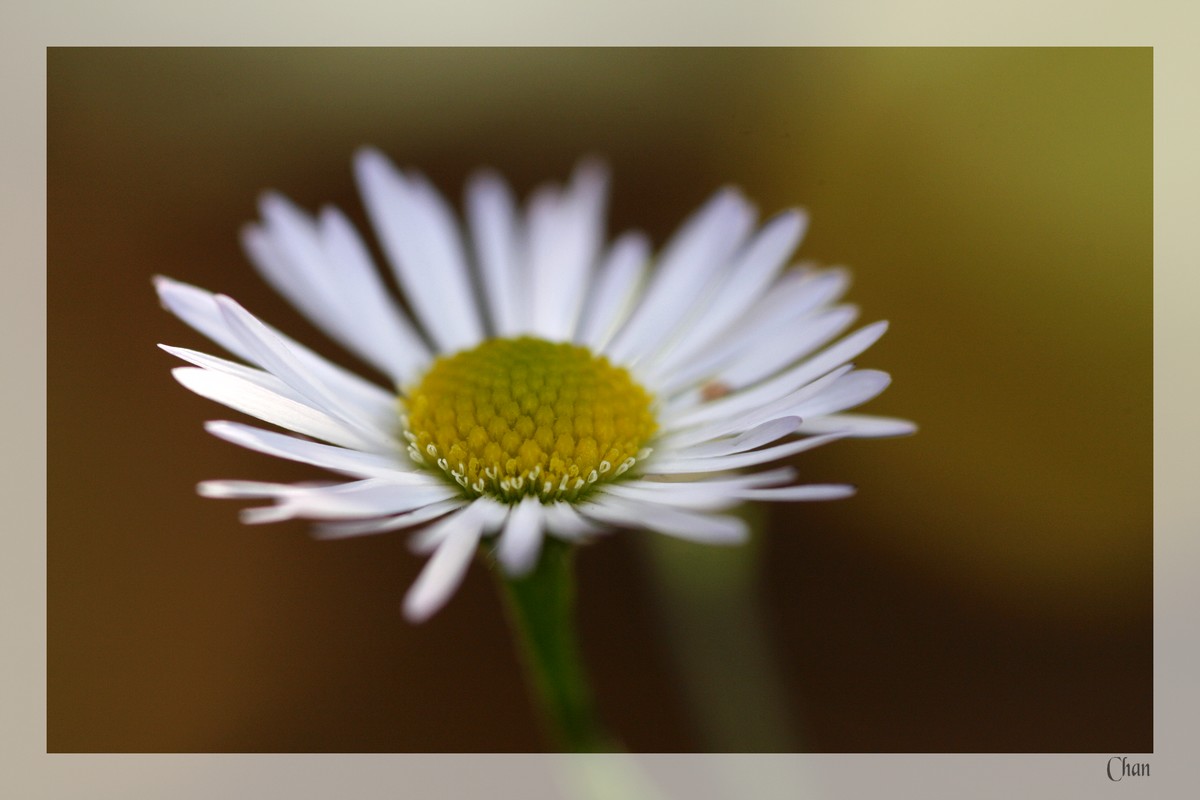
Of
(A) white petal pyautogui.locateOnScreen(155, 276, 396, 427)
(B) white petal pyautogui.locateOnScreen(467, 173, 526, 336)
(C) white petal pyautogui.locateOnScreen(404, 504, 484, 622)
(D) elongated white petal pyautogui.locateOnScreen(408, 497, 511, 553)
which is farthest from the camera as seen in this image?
(B) white petal pyautogui.locateOnScreen(467, 173, 526, 336)

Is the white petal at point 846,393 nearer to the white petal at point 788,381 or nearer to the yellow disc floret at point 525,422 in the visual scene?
the white petal at point 788,381

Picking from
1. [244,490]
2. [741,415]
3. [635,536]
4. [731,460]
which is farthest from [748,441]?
[635,536]

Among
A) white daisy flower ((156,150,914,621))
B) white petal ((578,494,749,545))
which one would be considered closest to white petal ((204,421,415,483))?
white daisy flower ((156,150,914,621))

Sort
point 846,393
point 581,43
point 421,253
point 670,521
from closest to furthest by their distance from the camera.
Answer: point 670,521
point 846,393
point 581,43
point 421,253

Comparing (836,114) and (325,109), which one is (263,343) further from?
(836,114)

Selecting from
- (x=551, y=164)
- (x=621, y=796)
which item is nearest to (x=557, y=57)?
(x=551, y=164)

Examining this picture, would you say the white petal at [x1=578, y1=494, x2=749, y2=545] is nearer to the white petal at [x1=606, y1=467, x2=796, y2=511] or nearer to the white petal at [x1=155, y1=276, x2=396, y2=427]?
the white petal at [x1=606, y1=467, x2=796, y2=511]

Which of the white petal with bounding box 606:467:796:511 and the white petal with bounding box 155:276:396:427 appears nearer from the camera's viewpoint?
the white petal with bounding box 606:467:796:511

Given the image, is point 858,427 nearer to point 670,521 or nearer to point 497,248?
point 670,521
